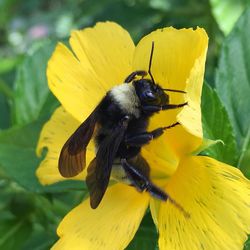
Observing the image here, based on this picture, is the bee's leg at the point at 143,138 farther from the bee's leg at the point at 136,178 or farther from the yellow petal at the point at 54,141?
the yellow petal at the point at 54,141

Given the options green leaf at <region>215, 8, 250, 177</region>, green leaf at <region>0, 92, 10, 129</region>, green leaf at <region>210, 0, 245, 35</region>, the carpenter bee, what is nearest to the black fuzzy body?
the carpenter bee

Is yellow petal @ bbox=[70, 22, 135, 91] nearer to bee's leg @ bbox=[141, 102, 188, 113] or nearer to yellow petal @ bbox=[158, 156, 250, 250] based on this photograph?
bee's leg @ bbox=[141, 102, 188, 113]

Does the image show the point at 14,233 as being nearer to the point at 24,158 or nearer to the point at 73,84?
the point at 24,158

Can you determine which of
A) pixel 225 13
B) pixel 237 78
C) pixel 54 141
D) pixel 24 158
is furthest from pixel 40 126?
pixel 225 13

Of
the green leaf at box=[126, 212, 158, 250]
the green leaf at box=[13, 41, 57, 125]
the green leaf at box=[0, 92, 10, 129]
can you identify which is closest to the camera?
the green leaf at box=[126, 212, 158, 250]

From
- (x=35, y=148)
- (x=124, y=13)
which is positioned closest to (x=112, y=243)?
(x=35, y=148)

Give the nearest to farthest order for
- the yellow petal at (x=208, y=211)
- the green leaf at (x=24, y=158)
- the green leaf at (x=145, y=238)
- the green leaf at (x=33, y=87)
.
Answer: the yellow petal at (x=208, y=211) → the green leaf at (x=145, y=238) → the green leaf at (x=24, y=158) → the green leaf at (x=33, y=87)

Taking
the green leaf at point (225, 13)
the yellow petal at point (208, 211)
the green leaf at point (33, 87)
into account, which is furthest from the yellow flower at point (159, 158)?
the green leaf at point (225, 13)
